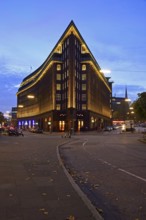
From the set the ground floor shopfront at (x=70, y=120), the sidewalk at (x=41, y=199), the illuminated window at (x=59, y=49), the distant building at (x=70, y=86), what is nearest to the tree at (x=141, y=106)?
the sidewalk at (x=41, y=199)

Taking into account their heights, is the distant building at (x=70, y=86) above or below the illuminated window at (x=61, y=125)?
above

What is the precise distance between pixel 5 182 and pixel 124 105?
629 feet

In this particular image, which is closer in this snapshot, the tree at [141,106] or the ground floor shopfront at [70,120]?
the tree at [141,106]

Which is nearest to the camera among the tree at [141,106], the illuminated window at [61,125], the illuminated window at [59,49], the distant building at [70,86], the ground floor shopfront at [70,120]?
the tree at [141,106]

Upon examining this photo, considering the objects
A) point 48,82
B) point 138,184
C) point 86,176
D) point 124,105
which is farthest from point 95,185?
point 124,105

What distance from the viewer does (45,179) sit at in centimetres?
1162

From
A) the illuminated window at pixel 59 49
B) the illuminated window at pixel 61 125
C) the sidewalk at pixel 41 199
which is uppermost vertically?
the illuminated window at pixel 59 49

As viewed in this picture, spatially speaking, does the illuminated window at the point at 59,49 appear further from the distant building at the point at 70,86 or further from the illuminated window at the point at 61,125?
the illuminated window at the point at 61,125

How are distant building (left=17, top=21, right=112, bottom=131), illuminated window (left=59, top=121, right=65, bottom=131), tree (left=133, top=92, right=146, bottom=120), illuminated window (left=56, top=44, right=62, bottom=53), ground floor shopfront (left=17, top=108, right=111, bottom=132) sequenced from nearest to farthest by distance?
tree (left=133, top=92, right=146, bottom=120), ground floor shopfront (left=17, top=108, right=111, bottom=132), distant building (left=17, top=21, right=112, bottom=131), illuminated window (left=59, top=121, right=65, bottom=131), illuminated window (left=56, top=44, right=62, bottom=53)

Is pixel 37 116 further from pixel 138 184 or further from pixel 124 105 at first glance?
pixel 138 184

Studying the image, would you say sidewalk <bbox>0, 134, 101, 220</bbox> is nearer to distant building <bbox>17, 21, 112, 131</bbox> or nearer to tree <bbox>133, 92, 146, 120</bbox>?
tree <bbox>133, 92, 146, 120</bbox>

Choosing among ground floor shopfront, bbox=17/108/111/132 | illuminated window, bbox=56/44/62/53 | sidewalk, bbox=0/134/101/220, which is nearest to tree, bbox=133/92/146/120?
sidewalk, bbox=0/134/101/220

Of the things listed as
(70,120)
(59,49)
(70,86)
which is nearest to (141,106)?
(70,120)

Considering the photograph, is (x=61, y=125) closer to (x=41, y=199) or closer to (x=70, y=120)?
(x=70, y=120)
